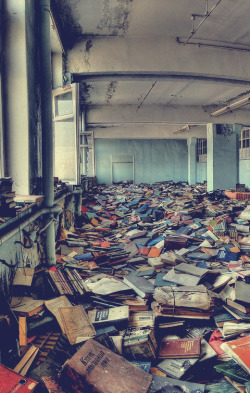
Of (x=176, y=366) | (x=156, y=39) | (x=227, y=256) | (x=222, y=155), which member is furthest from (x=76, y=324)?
(x=222, y=155)

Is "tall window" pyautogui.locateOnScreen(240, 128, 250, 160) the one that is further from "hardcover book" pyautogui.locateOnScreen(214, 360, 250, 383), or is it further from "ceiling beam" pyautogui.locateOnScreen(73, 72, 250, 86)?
"hardcover book" pyautogui.locateOnScreen(214, 360, 250, 383)

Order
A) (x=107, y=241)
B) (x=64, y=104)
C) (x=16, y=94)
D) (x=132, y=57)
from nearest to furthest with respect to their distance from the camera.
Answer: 1. (x=16, y=94)
2. (x=64, y=104)
3. (x=107, y=241)
4. (x=132, y=57)

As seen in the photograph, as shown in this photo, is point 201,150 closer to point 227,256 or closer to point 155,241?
point 155,241

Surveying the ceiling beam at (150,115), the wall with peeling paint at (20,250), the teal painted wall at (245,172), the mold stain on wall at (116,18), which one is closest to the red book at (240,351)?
the wall with peeling paint at (20,250)

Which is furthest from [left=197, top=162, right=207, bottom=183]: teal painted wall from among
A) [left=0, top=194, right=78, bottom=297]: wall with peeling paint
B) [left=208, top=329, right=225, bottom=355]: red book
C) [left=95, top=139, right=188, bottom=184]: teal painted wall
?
[left=208, top=329, right=225, bottom=355]: red book

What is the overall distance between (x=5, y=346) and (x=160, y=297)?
1306mm

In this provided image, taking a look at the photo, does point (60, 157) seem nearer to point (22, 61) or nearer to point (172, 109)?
point (22, 61)

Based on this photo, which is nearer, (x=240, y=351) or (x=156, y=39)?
(x=240, y=351)

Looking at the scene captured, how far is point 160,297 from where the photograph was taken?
2.66m

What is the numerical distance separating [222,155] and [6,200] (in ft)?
37.4

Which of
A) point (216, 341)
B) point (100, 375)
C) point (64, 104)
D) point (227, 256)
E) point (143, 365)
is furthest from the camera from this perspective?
point (64, 104)

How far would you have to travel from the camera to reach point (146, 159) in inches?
755

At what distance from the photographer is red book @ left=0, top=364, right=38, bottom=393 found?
1523 mm

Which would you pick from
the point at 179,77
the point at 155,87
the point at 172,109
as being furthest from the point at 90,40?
the point at 172,109
